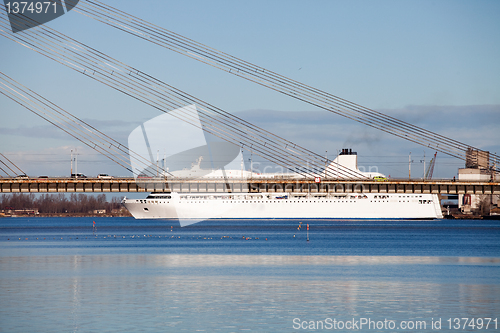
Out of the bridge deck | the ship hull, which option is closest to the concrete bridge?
the bridge deck

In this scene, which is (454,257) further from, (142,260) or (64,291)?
(64,291)

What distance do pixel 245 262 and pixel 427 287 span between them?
1570 cm

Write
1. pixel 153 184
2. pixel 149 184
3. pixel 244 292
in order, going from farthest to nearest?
pixel 153 184 → pixel 149 184 → pixel 244 292

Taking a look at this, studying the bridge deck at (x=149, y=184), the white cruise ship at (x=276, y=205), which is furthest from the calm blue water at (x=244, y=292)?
the white cruise ship at (x=276, y=205)

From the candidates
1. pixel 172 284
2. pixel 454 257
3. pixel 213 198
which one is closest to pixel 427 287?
pixel 172 284

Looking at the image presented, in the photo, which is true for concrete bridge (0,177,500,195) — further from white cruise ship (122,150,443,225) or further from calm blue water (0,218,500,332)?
white cruise ship (122,150,443,225)

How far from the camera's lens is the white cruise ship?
4921 inches

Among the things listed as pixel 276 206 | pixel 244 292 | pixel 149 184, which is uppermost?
pixel 149 184

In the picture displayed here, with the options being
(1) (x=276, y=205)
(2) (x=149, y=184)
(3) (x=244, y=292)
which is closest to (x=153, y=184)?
(2) (x=149, y=184)

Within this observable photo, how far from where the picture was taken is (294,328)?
65.2ft

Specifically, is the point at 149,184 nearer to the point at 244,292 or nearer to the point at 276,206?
the point at 244,292

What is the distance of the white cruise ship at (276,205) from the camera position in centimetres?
12500

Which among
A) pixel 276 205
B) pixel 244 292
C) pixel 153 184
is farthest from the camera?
pixel 276 205

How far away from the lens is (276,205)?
415 feet
